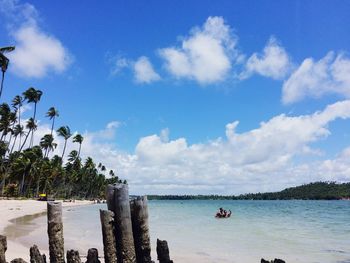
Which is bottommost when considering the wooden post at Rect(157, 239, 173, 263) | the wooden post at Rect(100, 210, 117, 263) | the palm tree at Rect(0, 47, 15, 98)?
the wooden post at Rect(157, 239, 173, 263)

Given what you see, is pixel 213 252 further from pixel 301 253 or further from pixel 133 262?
pixel 133 262

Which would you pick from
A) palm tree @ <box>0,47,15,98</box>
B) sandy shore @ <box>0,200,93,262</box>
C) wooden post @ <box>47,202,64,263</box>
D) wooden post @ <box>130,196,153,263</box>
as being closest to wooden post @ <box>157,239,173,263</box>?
wooden post @ <box>130,196,153,263</box>

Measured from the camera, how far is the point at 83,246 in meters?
19.5

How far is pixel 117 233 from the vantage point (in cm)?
973

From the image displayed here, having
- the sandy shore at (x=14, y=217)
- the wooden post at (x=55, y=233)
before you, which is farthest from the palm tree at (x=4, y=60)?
the wooden post at (x=55, y=233)

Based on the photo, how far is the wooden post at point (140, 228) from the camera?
9914mm

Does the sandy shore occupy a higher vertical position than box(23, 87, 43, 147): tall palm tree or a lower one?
lower

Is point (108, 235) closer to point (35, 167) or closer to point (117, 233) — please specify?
point (117, 233)

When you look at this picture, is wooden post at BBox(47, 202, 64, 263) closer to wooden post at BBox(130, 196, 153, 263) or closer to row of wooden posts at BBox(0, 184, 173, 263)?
row of wooden posts at BBox(0, 184, 173, 263)

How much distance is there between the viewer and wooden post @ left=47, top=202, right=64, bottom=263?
998cm

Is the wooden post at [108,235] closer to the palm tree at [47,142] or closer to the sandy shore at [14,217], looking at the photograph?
the sandy shore at [14,217]

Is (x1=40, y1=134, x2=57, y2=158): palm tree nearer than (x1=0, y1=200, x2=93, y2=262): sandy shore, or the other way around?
(x1=0, y1=200, x2=93, y2=262): sandy shore

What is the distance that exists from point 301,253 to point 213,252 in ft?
13.6

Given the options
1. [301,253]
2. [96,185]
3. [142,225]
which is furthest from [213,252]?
[96,185]
